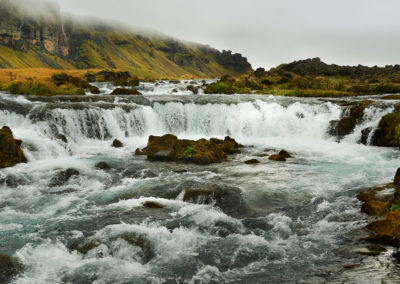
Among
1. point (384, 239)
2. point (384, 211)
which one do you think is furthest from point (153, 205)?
point (384, 211)

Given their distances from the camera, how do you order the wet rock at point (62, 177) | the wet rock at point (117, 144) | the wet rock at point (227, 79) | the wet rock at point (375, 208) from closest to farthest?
the wet rock at point (375, 208) < the wet rock at point (62, 177) < the wet rock at point (117, 144) < the wet rock at point (227, 79)

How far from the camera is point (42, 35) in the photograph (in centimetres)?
19762

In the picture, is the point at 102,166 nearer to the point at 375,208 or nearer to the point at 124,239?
the point at 124,239

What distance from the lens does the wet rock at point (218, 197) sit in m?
12.3

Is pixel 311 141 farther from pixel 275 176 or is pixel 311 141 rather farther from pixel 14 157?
pixel 14 157

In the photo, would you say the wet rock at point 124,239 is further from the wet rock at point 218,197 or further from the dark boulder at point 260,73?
the dark boulder at point 260,73

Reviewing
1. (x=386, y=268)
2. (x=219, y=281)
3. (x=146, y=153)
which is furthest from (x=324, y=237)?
(x=146, y=153)

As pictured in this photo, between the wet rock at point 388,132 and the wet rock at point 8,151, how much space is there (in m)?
24.6

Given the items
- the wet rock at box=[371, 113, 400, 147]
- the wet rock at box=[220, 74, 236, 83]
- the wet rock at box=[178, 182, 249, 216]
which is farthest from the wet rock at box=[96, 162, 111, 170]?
the wet rock at box=[220, 74, 236, 83]

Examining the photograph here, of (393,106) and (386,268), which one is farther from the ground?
(393,106)

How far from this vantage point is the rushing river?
26.0ft

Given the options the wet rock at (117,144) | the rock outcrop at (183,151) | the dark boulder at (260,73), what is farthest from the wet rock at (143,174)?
the dark boulder at (260,73)

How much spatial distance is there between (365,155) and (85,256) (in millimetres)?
20001

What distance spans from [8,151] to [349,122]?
25.9 meters
